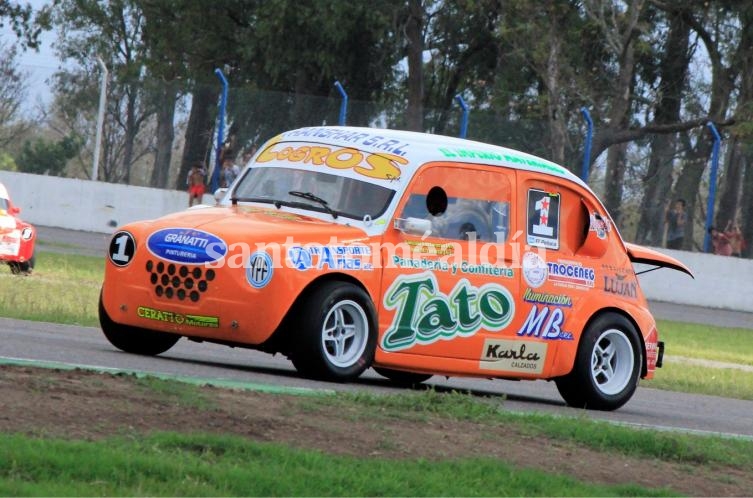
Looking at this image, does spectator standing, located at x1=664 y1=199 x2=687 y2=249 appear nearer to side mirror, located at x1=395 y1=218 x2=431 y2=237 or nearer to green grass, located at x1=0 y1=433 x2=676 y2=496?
side mirror, located at x1=395 y1=218 x2=431 y2=237

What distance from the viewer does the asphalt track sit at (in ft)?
34.2

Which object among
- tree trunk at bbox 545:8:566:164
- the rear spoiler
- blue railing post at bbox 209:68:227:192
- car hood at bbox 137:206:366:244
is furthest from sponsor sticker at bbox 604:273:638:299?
blue railing post at bbox 209:68:227:192

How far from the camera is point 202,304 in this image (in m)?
10.6

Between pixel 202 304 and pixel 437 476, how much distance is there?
3909 mm

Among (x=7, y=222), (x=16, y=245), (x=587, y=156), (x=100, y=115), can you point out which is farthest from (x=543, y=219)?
(x=100, y=115)

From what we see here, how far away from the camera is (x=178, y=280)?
1072cm

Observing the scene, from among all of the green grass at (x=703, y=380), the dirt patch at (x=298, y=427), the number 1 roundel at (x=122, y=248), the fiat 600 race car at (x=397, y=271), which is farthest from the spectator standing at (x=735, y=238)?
the dirt patch at (x=298, y=427)

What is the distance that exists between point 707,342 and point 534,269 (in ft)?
40.0

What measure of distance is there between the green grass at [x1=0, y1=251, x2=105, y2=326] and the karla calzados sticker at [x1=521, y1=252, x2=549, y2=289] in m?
→ 4.90

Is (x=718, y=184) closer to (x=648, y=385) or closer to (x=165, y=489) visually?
(x=648, y=385)

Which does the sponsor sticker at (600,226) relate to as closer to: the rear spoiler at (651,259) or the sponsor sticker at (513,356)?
the rear spoiler at (651,259)

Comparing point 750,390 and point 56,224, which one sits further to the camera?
point 56,224

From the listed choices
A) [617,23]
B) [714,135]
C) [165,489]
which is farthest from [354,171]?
[617,23]

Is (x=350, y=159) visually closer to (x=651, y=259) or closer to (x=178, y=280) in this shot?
(x=178, y=280)
